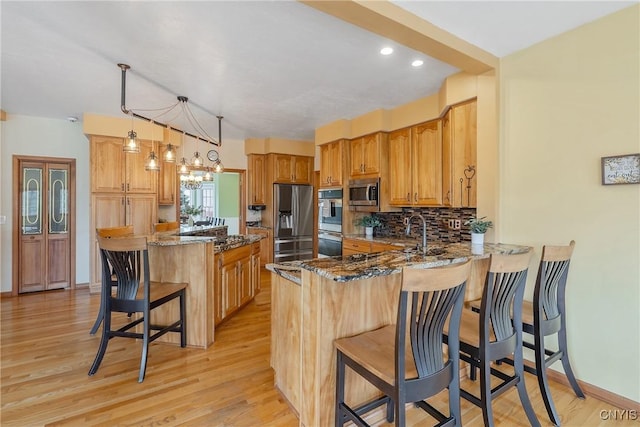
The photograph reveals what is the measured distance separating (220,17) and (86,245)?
178 inches

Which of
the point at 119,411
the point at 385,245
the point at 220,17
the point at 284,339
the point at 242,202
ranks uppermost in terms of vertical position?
the point at 220,17

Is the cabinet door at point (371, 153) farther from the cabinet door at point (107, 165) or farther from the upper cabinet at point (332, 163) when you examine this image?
the cabinet door at point (107, 165)

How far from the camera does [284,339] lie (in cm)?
209

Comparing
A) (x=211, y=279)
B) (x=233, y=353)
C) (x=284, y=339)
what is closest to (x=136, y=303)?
(x=211, y=279)

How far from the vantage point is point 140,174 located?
191 inches

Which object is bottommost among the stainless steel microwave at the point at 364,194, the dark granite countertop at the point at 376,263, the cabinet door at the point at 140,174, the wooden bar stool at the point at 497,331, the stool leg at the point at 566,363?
the stool leg at the point at 566,363

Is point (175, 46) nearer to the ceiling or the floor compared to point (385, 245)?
nearer to the ceiling

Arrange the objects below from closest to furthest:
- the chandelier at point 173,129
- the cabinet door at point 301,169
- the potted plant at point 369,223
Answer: the chandelier at point 173,129
the potted plant at point 369,223
the cabinet door at point 301,169

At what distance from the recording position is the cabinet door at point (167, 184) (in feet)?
16.8

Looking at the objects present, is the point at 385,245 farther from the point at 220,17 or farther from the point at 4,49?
the point at 4,49

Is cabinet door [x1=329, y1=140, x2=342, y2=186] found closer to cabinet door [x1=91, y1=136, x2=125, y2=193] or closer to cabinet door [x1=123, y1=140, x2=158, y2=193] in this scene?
cabinet door [x1=123, y1=140, x2=158, y2=193]

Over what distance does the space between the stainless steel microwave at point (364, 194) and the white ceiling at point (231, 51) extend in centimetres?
102

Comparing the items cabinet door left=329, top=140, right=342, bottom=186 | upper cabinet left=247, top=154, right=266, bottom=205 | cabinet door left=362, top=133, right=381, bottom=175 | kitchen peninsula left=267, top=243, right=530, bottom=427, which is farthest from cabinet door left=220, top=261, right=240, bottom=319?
upper cabinet left=247, top=154, right=266, bottom=205

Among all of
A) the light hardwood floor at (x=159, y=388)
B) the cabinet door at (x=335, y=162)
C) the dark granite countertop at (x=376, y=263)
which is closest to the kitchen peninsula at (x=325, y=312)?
the dark granite countertop at (x=376, y=263)
